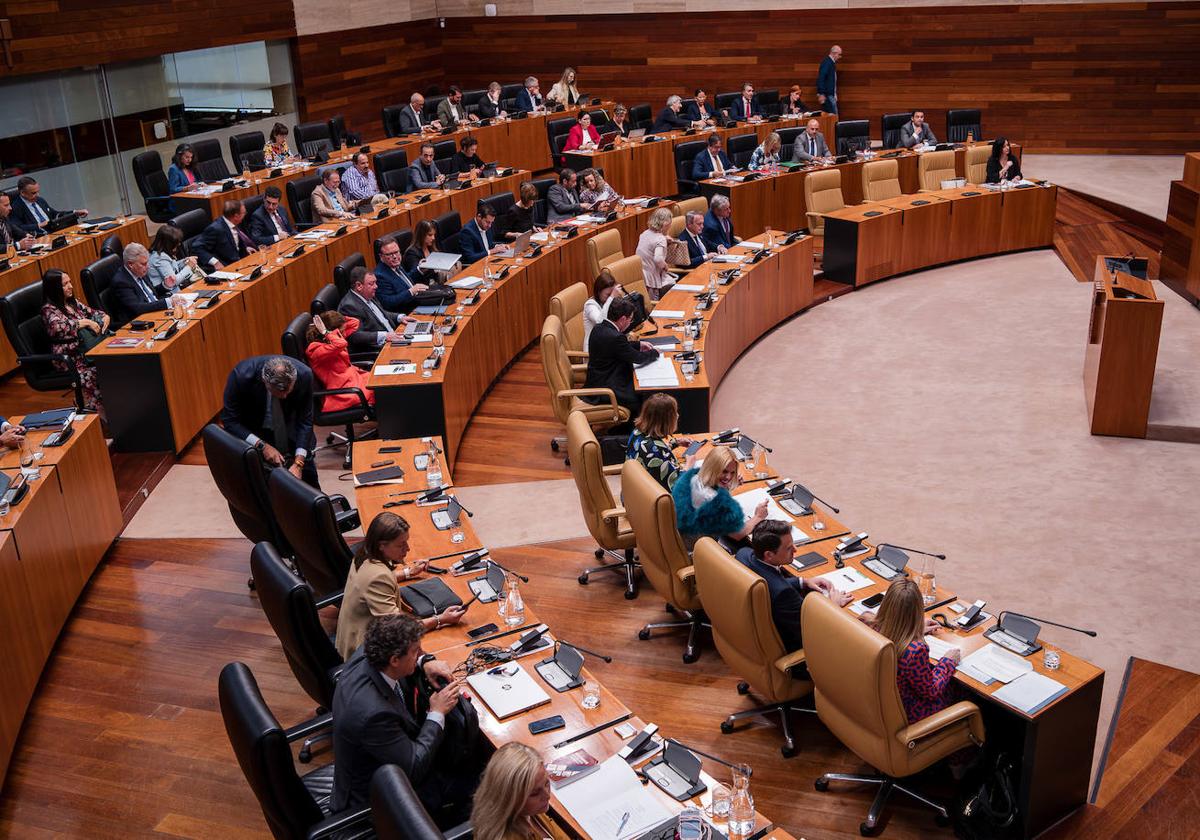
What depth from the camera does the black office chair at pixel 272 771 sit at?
11.8 feet

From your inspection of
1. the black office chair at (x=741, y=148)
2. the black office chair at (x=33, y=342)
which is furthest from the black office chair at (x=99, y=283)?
the black office chair at (x=741, y=148)

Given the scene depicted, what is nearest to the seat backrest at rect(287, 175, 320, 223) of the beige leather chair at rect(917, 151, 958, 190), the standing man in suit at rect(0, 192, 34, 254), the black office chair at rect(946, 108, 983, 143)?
the standing man in suit at rect(0, 192, 34, 254)

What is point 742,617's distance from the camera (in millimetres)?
4953

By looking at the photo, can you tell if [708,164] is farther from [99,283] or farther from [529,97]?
[99,283]

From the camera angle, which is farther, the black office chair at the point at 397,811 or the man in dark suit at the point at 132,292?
the man in dark suit at the point at 132,292

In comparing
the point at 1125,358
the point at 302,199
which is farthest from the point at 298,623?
the point at 302,199

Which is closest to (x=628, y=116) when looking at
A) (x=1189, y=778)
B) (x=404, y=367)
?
(x=404, y=367)

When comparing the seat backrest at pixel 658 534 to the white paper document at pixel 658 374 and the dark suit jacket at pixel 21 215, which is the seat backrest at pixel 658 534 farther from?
the dark suit jacket at pixel 21 215

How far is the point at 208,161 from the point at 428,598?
10043 mm

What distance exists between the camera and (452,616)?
497 cm

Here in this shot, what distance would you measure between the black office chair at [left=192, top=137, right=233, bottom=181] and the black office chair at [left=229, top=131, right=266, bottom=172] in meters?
0.48

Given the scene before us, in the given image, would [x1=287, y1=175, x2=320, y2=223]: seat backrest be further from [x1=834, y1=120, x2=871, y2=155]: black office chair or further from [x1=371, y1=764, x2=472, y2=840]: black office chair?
[x1=371, y1=764, x2=472, y2=840]: black office chair

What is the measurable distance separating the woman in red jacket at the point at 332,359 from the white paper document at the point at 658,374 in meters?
2.00

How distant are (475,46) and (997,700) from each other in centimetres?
1843
